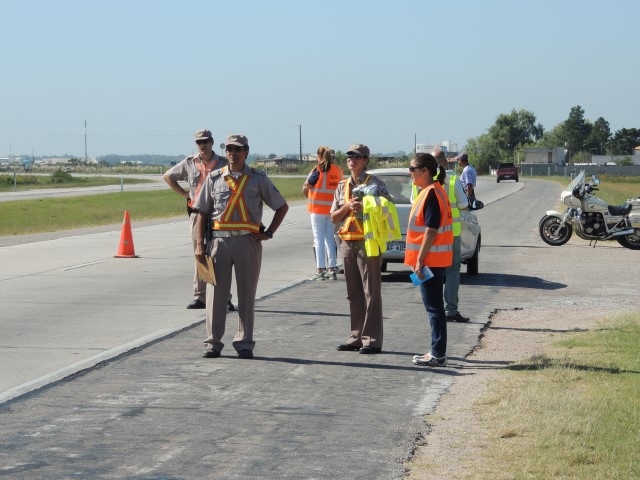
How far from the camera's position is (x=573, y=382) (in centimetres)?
951

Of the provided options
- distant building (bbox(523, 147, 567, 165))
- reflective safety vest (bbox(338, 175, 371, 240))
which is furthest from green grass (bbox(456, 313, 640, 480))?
distant building (bbox(523, 147, 567, 165))

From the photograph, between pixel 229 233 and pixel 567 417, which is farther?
pixel 229 233

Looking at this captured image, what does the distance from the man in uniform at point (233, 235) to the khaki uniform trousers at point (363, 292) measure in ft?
2.56

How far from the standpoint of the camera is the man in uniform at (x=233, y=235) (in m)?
10.6

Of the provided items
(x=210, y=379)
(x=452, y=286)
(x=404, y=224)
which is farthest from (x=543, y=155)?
(x=210, y=379)

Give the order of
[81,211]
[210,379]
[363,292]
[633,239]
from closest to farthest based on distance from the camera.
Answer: [210,379] < [363,292] < [633,239] < [81,211]

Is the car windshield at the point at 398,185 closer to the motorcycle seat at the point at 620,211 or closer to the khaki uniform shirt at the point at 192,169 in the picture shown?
the khaki uniform shirt at the point at 192,169

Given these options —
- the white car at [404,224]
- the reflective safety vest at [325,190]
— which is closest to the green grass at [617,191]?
the white car at [404,224]

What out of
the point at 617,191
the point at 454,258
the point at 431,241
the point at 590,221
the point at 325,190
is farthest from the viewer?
the point at 617,191

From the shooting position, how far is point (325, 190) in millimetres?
16984

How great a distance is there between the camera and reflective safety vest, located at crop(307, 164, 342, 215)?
16938mm

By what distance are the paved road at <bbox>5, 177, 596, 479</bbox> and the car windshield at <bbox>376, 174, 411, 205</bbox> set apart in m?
1.21

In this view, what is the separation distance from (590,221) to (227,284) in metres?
16.1

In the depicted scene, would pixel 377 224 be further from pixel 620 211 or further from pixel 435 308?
pixel 620 211
